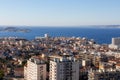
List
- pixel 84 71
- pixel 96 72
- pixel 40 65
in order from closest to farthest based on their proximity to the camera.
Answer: pixel 96 72
pixel 40 65
pixel 84 71

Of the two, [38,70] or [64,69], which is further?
[38,70]

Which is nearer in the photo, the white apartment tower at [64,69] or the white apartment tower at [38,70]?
the white apartment tower at [64,69]

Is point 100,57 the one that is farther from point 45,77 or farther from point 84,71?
point 45,77

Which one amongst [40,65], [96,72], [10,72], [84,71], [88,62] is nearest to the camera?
[96,72]

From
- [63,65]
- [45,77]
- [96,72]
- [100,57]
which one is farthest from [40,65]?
[100,57]

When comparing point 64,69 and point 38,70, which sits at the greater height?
point 64,69

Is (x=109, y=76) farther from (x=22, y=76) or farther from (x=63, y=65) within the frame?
(x=22, y=76)

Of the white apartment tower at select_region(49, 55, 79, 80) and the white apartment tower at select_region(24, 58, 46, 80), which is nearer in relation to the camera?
the white apartment tower at select_region(49, 55, 79, 80)

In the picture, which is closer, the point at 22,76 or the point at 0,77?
the point at 0,77

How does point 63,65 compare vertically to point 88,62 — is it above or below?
above
